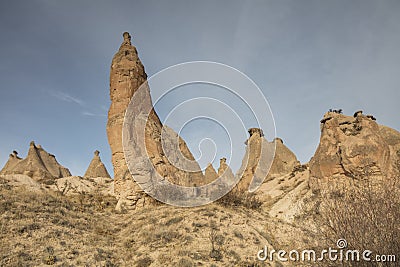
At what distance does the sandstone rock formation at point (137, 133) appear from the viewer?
21.5 m

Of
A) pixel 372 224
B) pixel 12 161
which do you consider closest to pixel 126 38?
pixel 372 224

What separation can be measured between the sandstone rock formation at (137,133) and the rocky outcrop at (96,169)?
2654 centimetres

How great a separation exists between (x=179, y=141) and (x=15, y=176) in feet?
50.6

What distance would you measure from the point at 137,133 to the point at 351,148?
17.8 metres

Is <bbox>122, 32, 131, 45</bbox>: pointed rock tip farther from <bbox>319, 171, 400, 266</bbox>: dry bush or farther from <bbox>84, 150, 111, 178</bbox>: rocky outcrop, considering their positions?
<bbox>84, 150, 111, 178</bbox>: rocky outcrop

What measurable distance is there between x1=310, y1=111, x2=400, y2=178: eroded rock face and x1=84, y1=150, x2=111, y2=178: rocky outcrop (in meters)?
35.3

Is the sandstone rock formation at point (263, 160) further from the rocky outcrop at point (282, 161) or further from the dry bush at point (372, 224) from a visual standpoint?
the dry bush at point (372, 224)

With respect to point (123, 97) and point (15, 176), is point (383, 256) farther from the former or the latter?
point (15, 176)

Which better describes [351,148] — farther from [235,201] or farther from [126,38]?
[126,38]

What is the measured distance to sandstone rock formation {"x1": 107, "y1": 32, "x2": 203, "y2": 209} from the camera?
2153 centimetres

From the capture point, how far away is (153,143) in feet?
76.0

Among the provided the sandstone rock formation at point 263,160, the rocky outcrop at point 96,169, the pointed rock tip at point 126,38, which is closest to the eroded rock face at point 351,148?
the sandstone rock formation at point 263,160

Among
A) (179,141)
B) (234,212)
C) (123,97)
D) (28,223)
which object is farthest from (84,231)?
(179,141)

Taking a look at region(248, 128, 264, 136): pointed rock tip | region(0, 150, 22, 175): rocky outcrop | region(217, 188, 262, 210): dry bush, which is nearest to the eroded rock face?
region(217, 188, 262, 210): dry bush
